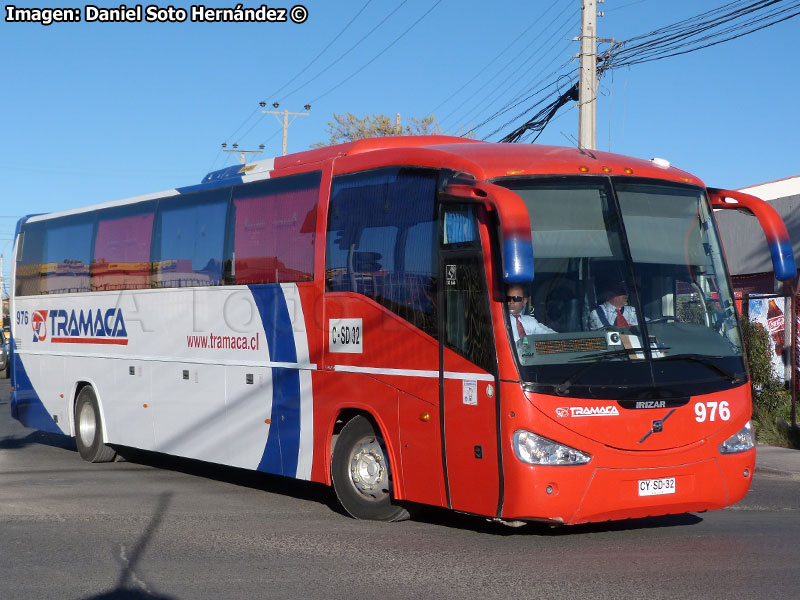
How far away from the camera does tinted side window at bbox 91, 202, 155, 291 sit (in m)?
13.4

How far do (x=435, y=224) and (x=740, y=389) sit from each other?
2.79 m

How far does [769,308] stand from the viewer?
747 inches

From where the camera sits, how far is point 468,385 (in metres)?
8.50

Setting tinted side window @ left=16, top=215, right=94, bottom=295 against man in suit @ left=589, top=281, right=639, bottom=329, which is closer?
man in suit @ left=589, top=281, right=639, bottom=329

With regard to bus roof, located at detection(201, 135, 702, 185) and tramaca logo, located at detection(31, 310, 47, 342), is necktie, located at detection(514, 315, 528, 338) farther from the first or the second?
tramaca logo, located at detection(31, 310, 47, 342)

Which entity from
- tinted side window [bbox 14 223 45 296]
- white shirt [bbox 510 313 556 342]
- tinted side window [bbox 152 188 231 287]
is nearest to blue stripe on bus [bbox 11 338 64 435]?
tinted side window [bbox 14 223 45 296]

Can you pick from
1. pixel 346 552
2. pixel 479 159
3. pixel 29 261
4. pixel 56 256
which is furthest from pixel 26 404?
pixel 479 159

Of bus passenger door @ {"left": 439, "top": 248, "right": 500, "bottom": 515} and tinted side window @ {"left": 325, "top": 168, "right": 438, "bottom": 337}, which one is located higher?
tinted side window @ {"left": 325, "top": 168, "right": 438, "bottom": 337}

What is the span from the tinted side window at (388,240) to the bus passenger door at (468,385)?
256 millimetres

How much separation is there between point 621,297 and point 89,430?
8.88m

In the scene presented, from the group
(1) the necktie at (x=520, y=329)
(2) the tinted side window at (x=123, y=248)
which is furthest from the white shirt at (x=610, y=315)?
(2) the tinted side window at (x=123, y=248)

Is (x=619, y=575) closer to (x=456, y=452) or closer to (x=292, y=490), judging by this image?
(x=456, y=452)

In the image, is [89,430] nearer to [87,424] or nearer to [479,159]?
[87,424]

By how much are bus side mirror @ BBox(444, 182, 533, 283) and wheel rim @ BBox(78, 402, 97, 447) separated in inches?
340
